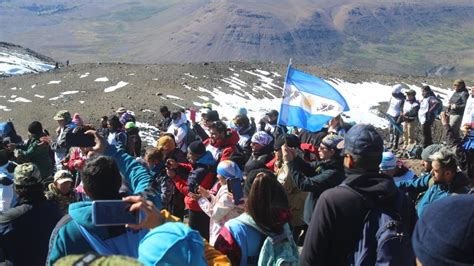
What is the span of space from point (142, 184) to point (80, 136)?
2.12 feet

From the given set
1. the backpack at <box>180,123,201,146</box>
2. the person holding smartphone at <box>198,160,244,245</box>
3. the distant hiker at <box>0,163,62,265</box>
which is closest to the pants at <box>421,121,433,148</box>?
the backpack at <box>180,123,201,146</box>

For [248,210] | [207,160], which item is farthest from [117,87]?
[248,210]

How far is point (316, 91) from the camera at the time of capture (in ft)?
26.4

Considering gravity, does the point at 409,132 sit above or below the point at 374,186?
below

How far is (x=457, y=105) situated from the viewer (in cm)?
1350

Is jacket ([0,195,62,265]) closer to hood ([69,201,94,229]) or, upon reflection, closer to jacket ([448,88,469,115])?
hood ([69,201,94,229])

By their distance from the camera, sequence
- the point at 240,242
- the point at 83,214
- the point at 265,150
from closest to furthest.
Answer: the point at 83,214 → the point at 240,242 → the point at 265,150

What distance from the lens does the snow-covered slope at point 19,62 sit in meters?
37.5

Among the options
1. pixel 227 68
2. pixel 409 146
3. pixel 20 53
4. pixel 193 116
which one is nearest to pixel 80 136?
pixel 193 116

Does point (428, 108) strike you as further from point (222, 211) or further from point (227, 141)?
point (222, 211)

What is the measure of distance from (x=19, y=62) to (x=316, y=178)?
126 ft

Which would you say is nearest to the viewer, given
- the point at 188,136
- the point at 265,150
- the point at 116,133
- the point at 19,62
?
the point at 265,150

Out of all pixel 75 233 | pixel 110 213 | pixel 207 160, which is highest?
pixel 110 213

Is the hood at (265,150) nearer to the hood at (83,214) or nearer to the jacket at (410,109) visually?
the hood at (83,214)
